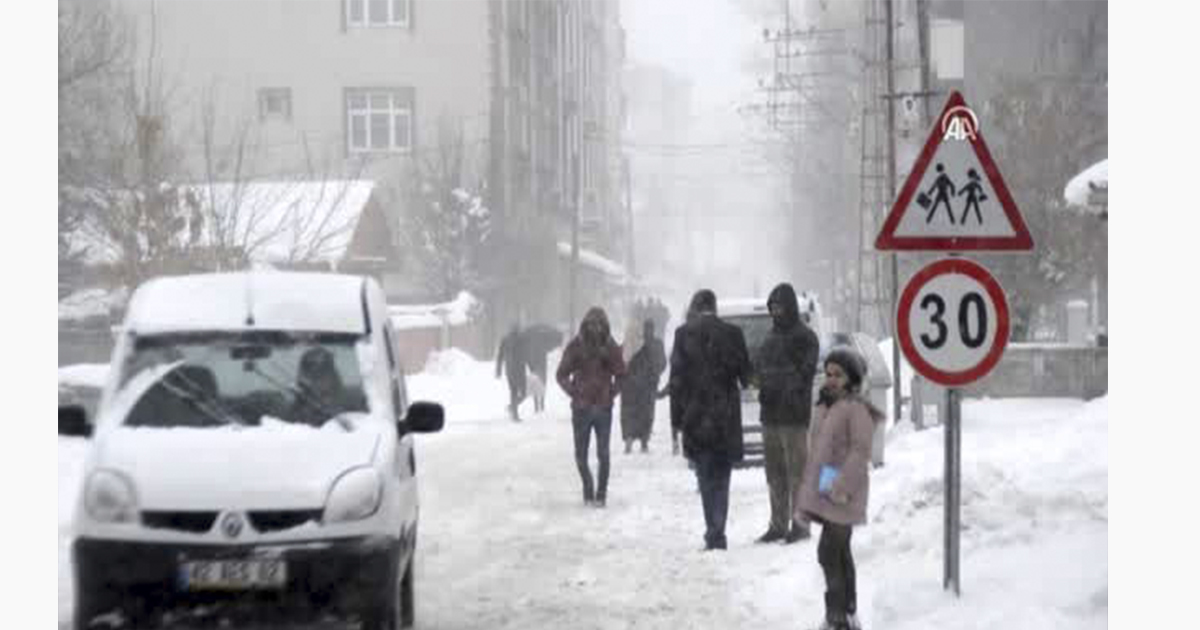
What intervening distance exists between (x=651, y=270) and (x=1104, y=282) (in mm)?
97099

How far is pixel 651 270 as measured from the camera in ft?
429

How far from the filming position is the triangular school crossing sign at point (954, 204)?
8531 mm

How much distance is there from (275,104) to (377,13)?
423cm

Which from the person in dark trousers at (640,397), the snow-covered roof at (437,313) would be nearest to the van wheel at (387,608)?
the person in dark trousers at (640,397)

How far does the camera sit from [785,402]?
12.8 metres

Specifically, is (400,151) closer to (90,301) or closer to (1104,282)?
(90,301)

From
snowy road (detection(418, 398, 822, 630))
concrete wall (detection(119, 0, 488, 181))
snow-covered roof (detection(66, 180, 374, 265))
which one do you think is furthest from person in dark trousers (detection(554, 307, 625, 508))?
concrete wall (detection(119, 0, 488, 181))

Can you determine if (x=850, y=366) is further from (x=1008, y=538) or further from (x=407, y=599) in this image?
(x=407, y=599)

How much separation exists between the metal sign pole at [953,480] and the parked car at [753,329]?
10.1 m

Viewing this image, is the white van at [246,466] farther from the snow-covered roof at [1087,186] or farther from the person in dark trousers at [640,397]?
the person in dark trousers at [640,397]

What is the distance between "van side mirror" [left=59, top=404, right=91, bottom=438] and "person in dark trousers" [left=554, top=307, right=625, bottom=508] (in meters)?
7.08

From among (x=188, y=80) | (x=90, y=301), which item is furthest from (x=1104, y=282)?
(x=188, y=80)

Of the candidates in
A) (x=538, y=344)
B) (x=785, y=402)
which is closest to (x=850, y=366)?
(x=785, y=402)

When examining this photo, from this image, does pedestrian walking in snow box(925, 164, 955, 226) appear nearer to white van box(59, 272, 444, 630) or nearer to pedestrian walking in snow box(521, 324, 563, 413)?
white van box(59, 272, 444, 630)
